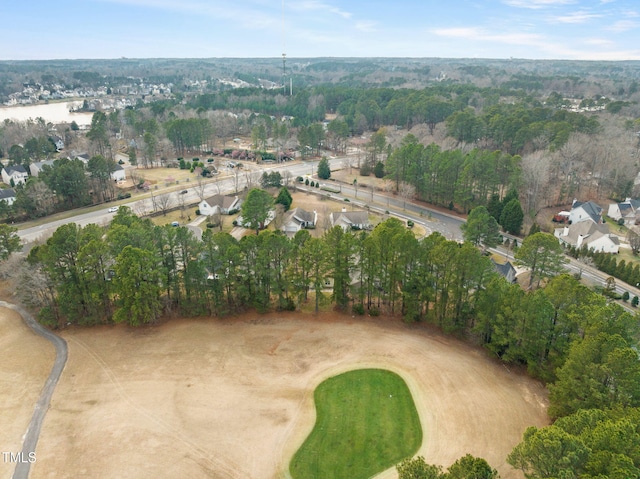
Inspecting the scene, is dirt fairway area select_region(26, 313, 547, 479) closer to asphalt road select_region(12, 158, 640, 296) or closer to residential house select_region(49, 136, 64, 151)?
asphalt road select_region(12, 158, 640, 296)

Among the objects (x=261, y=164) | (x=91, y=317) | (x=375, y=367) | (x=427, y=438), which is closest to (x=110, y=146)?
(x=261, y=164)

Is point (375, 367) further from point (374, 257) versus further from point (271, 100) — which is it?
point (271, 100)

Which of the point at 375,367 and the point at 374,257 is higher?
the point at 374,257

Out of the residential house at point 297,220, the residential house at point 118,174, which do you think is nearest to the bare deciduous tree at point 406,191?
the residential house at point 297,220

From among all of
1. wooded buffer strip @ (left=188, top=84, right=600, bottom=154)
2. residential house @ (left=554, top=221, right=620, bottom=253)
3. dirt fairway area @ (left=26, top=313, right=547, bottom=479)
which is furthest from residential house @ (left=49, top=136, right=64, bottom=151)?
residential house @ (left=554, top=221, right=620, bottom=253)

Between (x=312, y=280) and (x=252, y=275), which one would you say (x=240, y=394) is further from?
(x=312, y=280)

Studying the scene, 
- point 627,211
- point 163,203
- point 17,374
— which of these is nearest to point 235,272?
point 17,374
